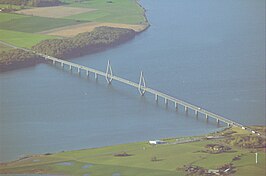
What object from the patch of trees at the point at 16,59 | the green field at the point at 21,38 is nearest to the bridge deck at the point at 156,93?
the green field at the point at 21,38

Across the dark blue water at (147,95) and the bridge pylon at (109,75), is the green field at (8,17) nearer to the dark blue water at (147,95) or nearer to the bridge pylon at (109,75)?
the dark blue water at (147,95)

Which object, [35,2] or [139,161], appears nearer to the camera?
[139,161]

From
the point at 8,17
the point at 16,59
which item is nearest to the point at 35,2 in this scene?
the point at 8,17

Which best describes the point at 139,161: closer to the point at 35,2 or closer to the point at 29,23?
the point at 29,23

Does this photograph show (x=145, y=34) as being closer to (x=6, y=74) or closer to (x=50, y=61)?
(x=50, y=61)

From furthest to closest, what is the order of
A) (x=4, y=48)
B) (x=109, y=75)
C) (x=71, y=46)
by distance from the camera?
(x=71, y=46) → (x=4, y=48) → (x=109, y=75)

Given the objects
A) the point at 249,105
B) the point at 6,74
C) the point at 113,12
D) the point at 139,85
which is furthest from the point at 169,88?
the point at 113,12
